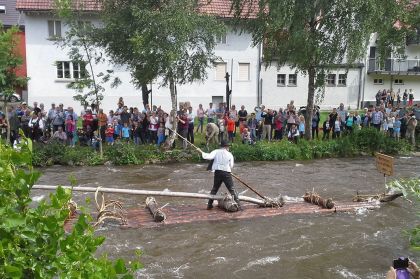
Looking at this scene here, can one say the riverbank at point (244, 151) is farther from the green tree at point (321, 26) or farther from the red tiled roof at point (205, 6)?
the red tiled roof at point (205, 6)

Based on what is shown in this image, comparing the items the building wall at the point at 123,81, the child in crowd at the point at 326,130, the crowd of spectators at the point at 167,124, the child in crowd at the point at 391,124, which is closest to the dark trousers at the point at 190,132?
the crowd of spectators at the point at 167,124

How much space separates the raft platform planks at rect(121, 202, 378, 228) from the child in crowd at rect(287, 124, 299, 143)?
29.1 feet

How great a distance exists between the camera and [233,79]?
33344 mm

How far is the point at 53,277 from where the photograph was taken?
9.42ft

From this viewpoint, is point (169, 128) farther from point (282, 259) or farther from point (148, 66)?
point (282, 259)

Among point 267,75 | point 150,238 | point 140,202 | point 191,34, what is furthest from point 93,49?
point 267,75

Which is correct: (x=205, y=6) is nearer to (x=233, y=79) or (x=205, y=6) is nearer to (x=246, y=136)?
(x=246, y=136)

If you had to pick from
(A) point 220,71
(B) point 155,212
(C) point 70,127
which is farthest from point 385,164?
(A) point 220,71

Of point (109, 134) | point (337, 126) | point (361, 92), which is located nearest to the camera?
point (109, 134)

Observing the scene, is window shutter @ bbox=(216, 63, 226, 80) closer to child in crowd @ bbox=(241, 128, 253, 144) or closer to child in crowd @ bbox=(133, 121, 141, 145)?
child in crowd @ bbox=(241, 128, 253, 144)

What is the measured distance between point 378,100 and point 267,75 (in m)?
8.60

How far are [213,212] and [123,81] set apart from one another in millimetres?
21192

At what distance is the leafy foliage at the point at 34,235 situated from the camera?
2681 millimetres

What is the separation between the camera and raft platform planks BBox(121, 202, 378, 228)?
11539 mm
